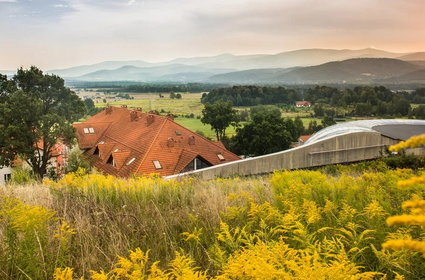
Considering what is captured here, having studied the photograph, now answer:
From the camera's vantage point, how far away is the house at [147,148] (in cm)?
2766

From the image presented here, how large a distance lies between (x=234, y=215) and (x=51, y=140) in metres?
24.9

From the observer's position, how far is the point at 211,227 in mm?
4195

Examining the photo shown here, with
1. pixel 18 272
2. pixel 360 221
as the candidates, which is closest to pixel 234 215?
pixel 360 221

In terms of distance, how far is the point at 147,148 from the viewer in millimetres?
29031

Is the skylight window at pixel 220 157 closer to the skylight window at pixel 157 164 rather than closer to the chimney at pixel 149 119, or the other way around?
the skylight window at pixel 157 164

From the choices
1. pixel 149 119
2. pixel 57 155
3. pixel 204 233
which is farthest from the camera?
pixel 149 119

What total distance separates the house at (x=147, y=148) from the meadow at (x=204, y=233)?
1973cm

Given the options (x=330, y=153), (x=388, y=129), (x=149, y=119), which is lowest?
(x=330, y=153)

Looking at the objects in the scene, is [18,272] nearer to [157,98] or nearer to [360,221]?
[360,221]

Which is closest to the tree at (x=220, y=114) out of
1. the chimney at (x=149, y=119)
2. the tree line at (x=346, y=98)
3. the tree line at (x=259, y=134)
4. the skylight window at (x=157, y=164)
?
the tree line at (x=259, y=134)

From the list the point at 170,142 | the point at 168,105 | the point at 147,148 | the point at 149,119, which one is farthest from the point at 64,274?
the point at 168,105

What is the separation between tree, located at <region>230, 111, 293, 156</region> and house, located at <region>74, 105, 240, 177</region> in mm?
9198

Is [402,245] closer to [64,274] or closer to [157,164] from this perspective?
[64,274]

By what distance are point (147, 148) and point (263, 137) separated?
56.9 ft
